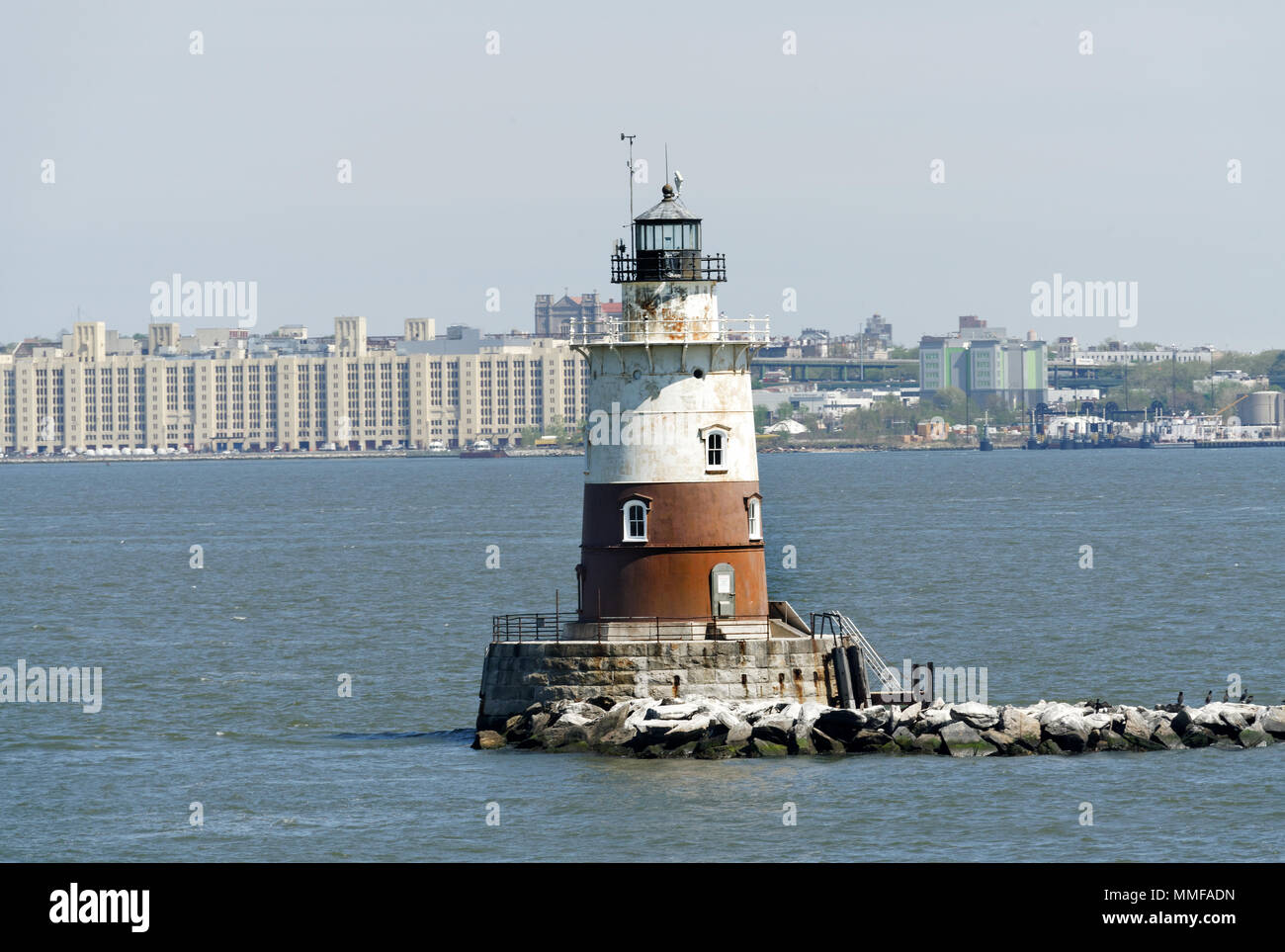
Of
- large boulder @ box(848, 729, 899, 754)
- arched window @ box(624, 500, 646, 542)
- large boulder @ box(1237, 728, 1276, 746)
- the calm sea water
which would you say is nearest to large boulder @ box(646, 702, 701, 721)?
the calm sea water

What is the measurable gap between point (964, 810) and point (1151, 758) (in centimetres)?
523

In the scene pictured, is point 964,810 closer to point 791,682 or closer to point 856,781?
point 856,781

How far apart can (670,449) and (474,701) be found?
1119 centimetres

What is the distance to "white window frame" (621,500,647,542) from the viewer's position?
39219mm

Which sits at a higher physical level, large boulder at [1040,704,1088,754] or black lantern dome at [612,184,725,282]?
black lantern dome at [612,184,725,282]

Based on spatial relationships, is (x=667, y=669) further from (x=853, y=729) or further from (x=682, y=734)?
(x=853, y=729)

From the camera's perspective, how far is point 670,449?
39125 millimetres

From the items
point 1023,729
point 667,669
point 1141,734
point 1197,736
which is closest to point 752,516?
point 667,669

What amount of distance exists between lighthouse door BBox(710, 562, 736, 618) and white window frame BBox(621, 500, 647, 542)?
4.74 feet

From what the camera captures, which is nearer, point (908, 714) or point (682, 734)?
point (682, 734)

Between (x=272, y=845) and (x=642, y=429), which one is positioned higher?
(x=642, y=429)

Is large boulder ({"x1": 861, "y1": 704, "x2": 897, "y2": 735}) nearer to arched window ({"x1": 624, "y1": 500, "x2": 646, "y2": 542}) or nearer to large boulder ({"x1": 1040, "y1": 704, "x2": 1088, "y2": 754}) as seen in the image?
large boulder ({"x1": 1040, "y1": 704, "x2": 1088, "y2": 754})
